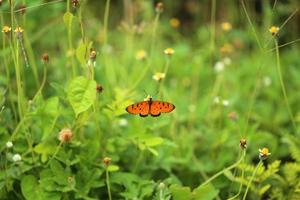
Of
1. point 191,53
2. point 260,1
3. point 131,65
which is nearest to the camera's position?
point 131,65

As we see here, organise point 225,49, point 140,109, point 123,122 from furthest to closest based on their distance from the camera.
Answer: point 225,49 → point 123,122 → point 140,109

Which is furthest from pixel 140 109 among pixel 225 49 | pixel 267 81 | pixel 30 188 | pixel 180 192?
pixel 267 81

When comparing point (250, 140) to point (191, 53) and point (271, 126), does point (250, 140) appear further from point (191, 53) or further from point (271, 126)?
point (191, 53)

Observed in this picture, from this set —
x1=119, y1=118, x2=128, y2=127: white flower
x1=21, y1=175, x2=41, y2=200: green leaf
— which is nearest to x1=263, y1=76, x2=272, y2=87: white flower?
x1=119, y1=118, x2=128, y2=127: white flower

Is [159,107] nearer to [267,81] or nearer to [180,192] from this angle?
[180,192]

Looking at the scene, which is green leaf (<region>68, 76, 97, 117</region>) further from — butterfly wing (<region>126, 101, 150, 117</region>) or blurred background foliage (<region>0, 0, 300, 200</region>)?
butterfly wing (<region>126, 101, 150, 117</region>)

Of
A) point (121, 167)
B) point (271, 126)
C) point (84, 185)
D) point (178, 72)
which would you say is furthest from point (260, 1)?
point (84, 185)
